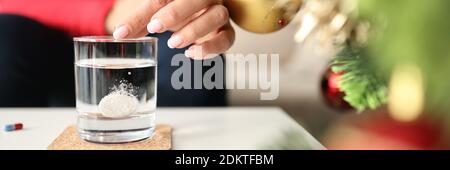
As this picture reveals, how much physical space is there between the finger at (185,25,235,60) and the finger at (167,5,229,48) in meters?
0.03

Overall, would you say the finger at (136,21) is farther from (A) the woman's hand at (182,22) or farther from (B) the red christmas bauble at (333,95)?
(B) the red christmas bauble at (333,95)

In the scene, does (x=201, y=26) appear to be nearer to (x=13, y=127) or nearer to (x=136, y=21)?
(x=136, y=21)

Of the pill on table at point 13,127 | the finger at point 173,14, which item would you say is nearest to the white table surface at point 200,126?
the pill on table at point 13,127

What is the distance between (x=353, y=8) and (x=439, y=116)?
6 centimetres

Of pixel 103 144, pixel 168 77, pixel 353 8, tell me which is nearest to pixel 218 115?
pixel 168 77

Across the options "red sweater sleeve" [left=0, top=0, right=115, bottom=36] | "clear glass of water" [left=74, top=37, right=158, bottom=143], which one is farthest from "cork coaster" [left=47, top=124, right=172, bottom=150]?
"red sweater sleeve" [left=0, top=0, right=115, bottom=36]

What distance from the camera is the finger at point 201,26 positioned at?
0.45 meters

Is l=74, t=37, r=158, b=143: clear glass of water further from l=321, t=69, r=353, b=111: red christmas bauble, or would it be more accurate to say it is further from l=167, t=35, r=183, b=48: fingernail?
l=321, t=69, r=353, b=111: red christmas bauble

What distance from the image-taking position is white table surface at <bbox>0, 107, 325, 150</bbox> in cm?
44

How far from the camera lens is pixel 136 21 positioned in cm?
43

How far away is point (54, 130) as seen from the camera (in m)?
0.49

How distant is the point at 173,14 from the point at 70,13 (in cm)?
18

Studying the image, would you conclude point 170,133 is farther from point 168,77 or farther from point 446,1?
point 446,1

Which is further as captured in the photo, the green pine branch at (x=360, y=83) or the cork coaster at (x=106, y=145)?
the cork coaster at (x=106, y=145)
